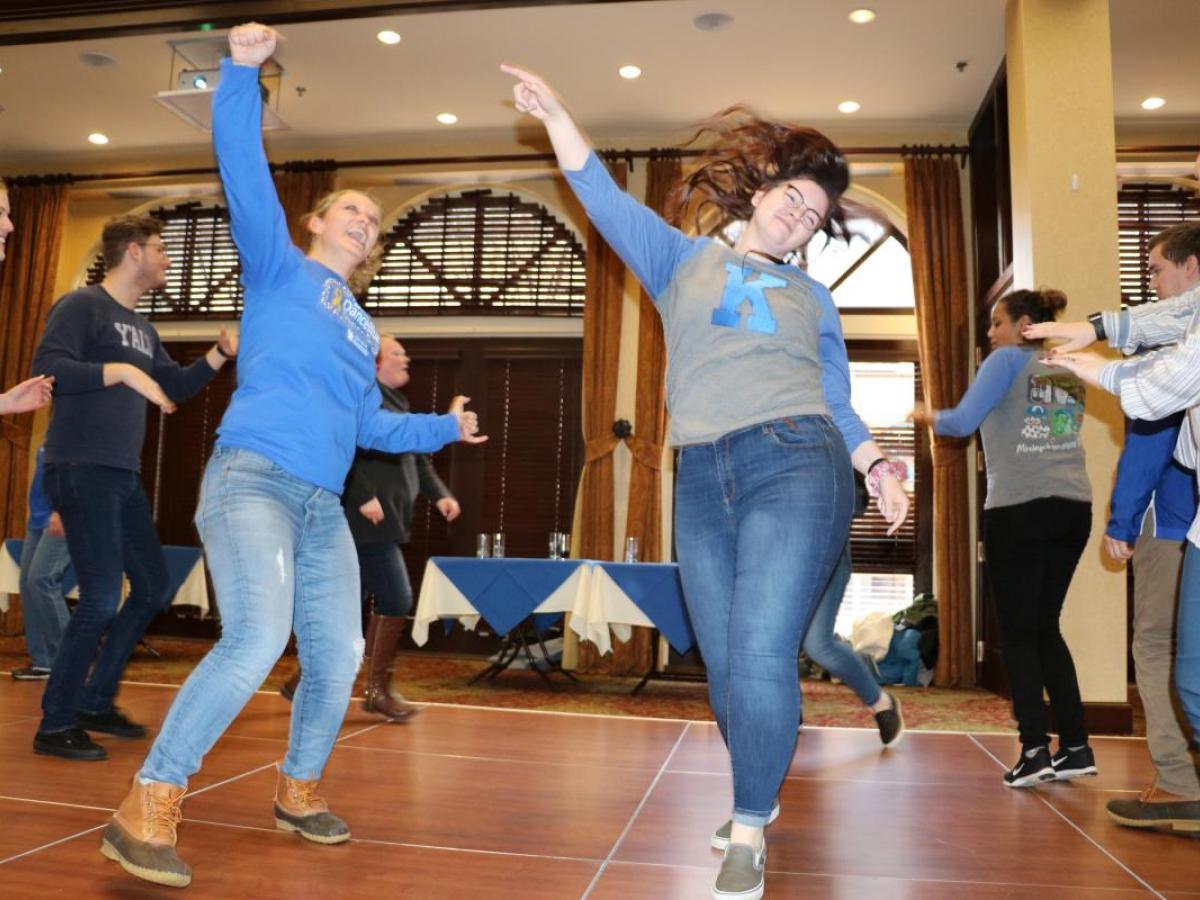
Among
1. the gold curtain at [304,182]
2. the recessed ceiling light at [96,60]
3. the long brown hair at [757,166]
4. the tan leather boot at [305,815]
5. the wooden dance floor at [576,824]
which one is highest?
the recessed ceiling light at [96,60]

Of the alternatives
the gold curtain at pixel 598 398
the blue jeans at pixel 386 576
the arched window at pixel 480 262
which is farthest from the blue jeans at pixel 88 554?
the arched window at pixel 480 262

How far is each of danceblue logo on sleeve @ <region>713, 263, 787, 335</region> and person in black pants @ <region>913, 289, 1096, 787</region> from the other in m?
1.54

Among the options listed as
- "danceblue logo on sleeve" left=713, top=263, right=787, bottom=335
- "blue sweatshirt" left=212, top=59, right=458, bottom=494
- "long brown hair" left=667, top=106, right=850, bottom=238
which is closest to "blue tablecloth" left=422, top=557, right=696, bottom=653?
"blue sweatshirt" left=212, top=59, right=458, bottom=494

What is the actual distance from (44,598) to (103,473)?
259 centimetres

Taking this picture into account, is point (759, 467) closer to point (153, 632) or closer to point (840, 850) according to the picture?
point (840, 850)

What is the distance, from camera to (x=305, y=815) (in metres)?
2.15

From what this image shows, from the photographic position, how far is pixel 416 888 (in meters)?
1.83

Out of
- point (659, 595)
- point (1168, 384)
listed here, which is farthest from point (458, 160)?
point (1168, 384)

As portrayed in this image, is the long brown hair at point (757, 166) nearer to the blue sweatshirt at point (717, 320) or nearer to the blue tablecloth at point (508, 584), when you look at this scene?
the blue sweatshirt at point (717, 320)

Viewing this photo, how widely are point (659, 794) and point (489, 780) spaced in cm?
48

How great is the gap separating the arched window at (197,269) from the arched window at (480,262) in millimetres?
1286

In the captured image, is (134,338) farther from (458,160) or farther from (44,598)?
(458,160)

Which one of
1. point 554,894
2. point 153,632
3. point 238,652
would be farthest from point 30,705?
point 153,632

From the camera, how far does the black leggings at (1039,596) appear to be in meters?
3.07
